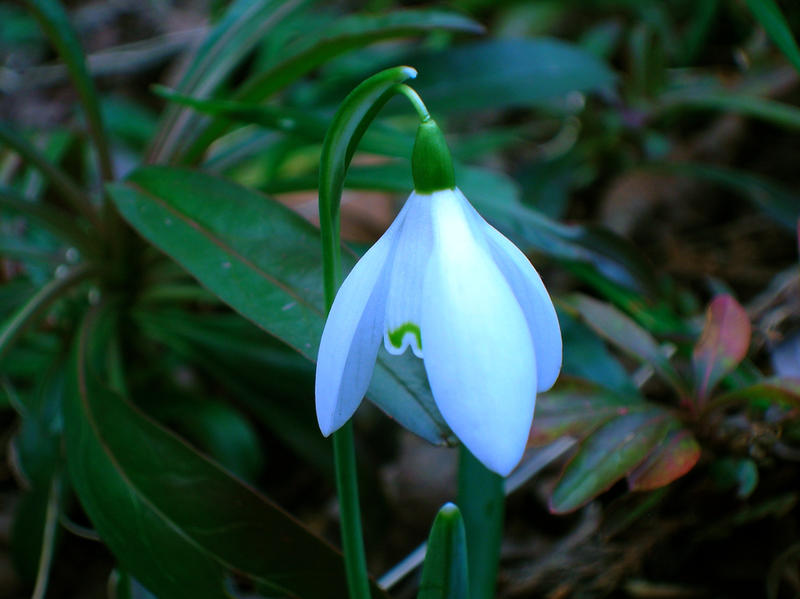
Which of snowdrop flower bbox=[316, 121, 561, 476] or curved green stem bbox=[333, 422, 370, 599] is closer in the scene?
snowdrop flower bbox=[316, 121, 561, 476]

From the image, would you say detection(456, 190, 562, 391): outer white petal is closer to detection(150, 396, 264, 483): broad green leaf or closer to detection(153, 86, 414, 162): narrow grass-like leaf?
detection(153, 86, 414, 162): narrow grass-like leaf

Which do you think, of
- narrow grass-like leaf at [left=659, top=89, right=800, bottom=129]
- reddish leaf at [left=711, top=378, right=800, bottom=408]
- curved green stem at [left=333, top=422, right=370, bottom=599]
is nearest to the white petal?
curved green stem at [left=333, top=422, right=370, bottom=599]

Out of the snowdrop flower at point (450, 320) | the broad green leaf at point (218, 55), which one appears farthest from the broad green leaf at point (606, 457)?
the broad green leaf at point (218, 55)

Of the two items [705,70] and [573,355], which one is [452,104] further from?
[705,70]

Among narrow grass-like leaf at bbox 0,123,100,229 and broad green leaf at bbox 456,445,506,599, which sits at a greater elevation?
narrow grass-like leaf at bbox 0,123,100,229

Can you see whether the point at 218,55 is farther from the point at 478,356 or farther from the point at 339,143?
the point at 478,356

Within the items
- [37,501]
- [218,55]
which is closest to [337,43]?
[218,55]
